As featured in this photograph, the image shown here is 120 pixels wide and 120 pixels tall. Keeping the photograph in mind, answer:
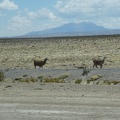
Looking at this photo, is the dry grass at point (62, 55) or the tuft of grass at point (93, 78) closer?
the tuft of grass at point (93, 78)

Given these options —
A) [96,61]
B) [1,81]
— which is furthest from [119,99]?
[96,61]

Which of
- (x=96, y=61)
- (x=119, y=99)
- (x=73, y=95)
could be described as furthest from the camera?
(x=96, y=61)

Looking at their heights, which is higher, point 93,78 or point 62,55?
point 93,78

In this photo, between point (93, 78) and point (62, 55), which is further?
point (62, 55)

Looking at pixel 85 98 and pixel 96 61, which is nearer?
pixel 85 98

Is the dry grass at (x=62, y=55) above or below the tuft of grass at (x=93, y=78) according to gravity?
below

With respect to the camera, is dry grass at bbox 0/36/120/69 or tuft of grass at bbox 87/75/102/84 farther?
dry grass at bbox 0/36/120/69

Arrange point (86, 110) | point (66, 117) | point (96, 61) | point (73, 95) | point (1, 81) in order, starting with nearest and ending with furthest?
point (66, 117) < point (86, 110) < point (73, 95) < point (1, 81) < point (96, 61)

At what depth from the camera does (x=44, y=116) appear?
9.44 m

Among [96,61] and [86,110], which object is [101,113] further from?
[96,61]

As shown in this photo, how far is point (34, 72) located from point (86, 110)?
14.4 metres

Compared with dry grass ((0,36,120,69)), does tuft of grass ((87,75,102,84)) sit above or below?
above

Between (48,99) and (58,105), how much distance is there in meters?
→ 1.29

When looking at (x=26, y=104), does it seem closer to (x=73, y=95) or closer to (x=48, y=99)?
(x=48, y=99)
